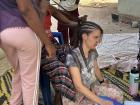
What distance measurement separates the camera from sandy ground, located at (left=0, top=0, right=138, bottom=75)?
5887 millimetres

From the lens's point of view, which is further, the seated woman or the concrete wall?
the concrete wall

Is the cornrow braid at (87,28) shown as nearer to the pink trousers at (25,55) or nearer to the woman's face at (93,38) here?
the woman's face at (93,38)

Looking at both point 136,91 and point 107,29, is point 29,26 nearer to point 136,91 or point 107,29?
point 136,91

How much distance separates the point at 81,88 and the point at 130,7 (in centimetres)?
375

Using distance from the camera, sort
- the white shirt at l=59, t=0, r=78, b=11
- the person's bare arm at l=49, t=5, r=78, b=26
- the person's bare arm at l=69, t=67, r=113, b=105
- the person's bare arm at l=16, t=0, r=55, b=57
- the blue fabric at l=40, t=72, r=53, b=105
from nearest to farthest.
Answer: the person's bare arm at l=16, t=0, r=55, b=57
the person's bare arm at l=69, t=67, r=113, b=105
the blue fabric at l=40, t=72, r=53, b=105
the person's bare arm at l=49, t=5, r=78, b=26
the white shirt at l=59, t=0, r=78, b=11

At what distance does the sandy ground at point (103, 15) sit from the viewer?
5887 mm

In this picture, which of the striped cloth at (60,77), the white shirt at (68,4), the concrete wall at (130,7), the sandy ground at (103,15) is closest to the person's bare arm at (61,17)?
the striped cloth at (60,77)

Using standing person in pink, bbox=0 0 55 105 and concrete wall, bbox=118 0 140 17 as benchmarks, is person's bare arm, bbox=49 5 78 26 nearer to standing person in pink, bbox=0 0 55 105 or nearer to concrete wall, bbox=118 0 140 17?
standing person in pink, bbox=0 0 55 105

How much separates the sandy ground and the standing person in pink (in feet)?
5.13

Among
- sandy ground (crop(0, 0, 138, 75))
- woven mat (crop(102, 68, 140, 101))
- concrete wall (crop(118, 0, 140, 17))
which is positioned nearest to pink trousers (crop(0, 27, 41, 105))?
woven mat (crop(102, 68, 140, 101))

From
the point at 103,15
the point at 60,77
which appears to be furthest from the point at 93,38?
the point at 103,15

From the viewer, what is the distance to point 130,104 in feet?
9.67

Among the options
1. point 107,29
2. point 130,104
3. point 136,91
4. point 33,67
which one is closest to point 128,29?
point 107,29

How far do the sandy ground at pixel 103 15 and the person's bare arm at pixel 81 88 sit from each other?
161cm
